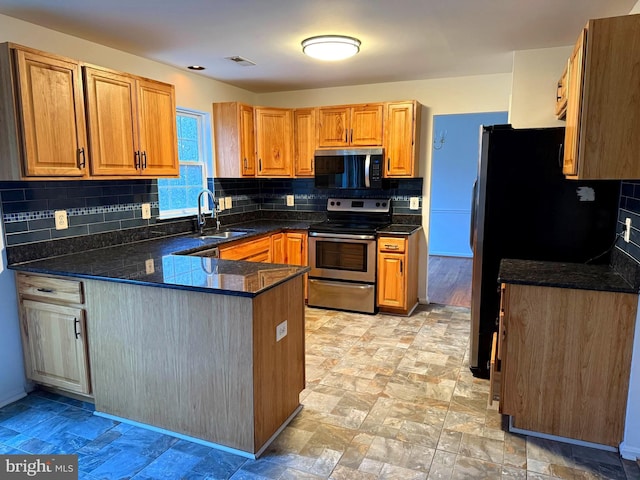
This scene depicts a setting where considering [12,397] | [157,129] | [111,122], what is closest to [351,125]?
[157,129]

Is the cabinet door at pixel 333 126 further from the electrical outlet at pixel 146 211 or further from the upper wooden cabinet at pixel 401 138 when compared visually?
the electrical outlet at pixel 146 211

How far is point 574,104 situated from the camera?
2051mm

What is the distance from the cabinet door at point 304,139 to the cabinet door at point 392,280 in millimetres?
1280

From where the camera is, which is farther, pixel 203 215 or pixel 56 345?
pixel 203 215

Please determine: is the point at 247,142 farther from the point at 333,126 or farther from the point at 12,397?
the point at 12,397

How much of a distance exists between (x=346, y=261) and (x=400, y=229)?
627mm

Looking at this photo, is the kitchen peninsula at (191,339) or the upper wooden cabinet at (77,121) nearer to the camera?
the kitchen peninsula at (191,339)

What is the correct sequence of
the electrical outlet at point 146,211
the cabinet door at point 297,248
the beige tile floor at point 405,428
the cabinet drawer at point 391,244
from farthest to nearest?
1. the cabinet door at point 297,248
2. the cabinet drawer at point 391,244
3. the electrical outlet at point 146,211
4. the beige tile floor at point 405,428

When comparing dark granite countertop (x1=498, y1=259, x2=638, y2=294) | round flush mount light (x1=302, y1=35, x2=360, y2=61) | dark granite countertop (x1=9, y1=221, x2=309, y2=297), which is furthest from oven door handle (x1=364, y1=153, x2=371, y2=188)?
dark granite countertop (x1=498, y1=259, x2=638, y2=294)

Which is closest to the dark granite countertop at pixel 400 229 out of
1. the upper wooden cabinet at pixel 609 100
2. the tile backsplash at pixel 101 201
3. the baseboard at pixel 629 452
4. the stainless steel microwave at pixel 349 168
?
the tile backsplash at pixel 101 201

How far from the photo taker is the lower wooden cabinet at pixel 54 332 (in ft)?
8.10

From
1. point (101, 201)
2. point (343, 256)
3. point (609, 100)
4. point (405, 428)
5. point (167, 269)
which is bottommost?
point (405, 428)

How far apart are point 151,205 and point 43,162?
1.23 m

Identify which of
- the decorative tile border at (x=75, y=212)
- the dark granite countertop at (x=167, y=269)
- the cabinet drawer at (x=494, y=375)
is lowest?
the cabinet drawer at (x=494, y=375)
